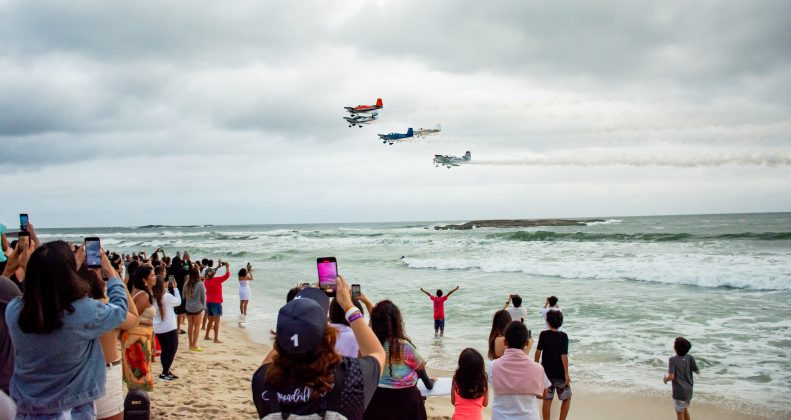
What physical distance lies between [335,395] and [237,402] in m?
5.63

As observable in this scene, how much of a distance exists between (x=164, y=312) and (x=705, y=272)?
2090 cm

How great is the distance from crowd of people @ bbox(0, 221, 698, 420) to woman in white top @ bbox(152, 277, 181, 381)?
130 cm

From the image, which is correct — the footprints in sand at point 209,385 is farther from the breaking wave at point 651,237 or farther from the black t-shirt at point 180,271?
the breaking wave at point 651,237

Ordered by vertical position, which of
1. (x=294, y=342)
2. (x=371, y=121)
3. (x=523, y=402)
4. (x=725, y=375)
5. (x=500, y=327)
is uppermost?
(x=371, y=121)

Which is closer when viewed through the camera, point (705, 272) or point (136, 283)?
point (136, 283)

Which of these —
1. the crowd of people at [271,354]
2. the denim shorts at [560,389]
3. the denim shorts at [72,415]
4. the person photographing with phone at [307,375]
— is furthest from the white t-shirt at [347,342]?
the denim shorts at [560,389]

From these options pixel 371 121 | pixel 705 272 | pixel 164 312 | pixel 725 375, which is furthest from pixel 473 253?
pixel 164 312

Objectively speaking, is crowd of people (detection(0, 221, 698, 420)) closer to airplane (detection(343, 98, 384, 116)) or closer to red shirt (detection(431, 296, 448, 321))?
red shirt (detection(431, 296, 448, 321))

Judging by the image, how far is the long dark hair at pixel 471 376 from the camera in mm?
4262

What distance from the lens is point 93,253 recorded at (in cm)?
388

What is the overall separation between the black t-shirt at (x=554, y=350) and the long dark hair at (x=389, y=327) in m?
2.89

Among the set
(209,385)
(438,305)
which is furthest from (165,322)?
(438,305)

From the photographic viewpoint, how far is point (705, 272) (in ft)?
71.0

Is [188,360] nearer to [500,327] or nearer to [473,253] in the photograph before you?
[500,327]
